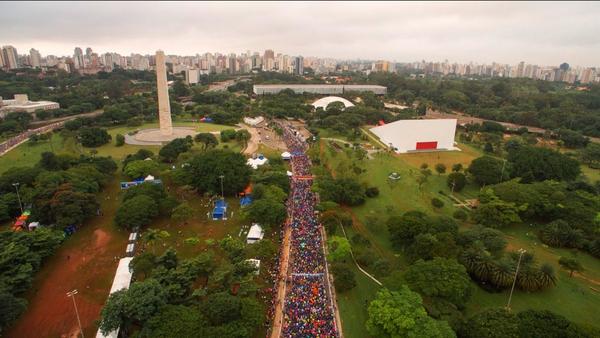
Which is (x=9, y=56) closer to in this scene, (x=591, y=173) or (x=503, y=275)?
(x=503, y=275)

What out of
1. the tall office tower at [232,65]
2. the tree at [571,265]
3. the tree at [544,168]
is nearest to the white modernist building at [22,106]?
A: the tree at [544,168]

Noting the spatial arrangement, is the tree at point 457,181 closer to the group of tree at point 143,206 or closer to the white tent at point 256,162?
the white tent at point 256,162

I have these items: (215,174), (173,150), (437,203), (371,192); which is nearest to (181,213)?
(215,174)

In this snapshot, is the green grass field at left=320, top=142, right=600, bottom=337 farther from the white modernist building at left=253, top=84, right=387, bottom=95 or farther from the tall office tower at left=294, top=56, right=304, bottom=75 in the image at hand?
the tall office tower at left=294, top=56, right=304, bottom=75

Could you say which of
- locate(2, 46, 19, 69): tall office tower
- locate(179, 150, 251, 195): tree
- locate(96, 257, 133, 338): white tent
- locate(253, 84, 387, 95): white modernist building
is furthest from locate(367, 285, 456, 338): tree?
locate(2, 46, 19, 69): tall office tower

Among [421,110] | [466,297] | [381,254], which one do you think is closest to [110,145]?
[381,254]

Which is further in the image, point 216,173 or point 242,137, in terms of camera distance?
point 242,137
